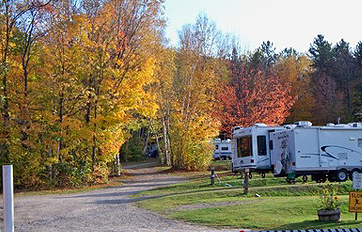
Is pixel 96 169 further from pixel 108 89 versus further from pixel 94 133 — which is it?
pixel 108 89

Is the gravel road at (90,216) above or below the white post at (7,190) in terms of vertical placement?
below

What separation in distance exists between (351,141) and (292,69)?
4271cm

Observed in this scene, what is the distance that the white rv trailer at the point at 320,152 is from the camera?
79.5 feet

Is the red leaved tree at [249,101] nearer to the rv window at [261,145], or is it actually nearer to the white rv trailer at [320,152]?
the rv window at [261,145]

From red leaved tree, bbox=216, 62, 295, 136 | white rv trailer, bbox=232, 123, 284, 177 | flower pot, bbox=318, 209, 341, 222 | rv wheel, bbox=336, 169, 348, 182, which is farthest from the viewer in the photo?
red leaved tree, bbox=216, 62, 295, 136

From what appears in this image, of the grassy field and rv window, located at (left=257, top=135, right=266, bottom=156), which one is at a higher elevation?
rv window, located at (left=257, top=135, right=266, bottom=156)

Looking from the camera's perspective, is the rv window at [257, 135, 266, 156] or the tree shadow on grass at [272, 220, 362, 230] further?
the rv window at [257, 135, 266, 156]

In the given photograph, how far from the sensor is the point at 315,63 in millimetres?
68375

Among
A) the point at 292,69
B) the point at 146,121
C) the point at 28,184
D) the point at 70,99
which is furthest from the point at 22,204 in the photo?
the point at 292,69

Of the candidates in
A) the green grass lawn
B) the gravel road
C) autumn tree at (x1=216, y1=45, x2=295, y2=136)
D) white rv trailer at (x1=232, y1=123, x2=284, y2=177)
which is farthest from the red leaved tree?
the gravel road

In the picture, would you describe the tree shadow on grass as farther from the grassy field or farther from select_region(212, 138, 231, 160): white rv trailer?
select_region(212, 138, 231, 160): white rv trailer

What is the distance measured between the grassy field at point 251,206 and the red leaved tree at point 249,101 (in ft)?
40.4

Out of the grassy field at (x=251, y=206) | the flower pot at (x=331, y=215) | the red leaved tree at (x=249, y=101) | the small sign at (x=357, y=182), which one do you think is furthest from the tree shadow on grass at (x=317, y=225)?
the red leaved tree at (x=249, y=101)

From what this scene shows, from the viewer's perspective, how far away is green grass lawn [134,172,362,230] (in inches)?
536
